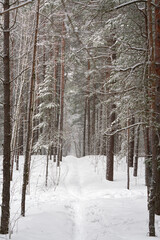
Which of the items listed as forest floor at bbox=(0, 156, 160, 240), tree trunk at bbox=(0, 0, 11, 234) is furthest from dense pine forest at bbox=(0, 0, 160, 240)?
forest floor at bbox=(0, 156, 160, 240)

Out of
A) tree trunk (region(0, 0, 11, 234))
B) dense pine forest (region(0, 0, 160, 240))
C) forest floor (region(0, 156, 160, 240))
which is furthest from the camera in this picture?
forest floor (region(0, 156, 160, 240))

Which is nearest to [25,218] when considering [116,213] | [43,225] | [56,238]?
[43,225]

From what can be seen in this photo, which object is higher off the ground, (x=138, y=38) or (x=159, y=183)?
(x=138, y=38)

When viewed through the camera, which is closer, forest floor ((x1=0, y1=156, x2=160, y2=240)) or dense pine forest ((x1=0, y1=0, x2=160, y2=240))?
dense pine forest ((x1=0, y1=0, x2=160, y2=240))

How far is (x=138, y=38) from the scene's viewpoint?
821 centimetres

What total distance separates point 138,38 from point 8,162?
675cm

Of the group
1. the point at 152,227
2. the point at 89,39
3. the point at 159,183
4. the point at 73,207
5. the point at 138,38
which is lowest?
the point at 73,207

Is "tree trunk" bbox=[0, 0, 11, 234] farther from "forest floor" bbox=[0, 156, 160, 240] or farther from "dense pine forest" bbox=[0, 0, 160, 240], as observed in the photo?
"forest floor" bbox=[0, 156, 160, 240]

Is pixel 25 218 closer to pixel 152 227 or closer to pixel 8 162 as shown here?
pixel 8 162

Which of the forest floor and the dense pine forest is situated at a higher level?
the dense pine forest

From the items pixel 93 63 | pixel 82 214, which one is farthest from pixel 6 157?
pixel 82 214

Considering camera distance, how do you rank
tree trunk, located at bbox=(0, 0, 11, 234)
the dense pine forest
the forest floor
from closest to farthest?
tree trunk, located at bbox=(0, 0, 11, 234) → the dense pine forest → the forest floor

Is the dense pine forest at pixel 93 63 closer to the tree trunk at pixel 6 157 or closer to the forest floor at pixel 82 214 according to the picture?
the tree trunk at pixel 6 157

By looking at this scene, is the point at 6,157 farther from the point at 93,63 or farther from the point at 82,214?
the point at 82,214
